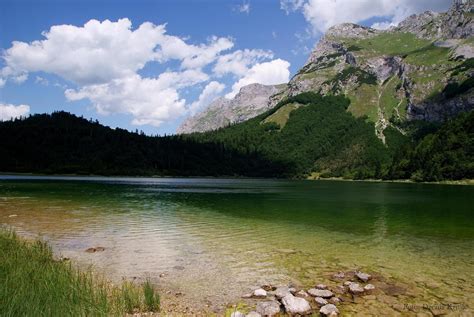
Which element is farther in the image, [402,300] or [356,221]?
[356,221]

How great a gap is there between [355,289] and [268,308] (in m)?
5.75

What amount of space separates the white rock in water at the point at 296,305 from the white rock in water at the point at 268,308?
0.41m

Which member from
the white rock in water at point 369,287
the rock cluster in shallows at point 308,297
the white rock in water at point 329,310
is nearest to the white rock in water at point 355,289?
the rock cluster in shallows at point 308,297

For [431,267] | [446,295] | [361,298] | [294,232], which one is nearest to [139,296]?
[361,298]

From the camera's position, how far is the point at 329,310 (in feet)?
52.6

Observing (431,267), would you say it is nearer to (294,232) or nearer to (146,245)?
(294,232)

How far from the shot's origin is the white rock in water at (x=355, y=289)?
18.8 metres

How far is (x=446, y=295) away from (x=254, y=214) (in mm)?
39845

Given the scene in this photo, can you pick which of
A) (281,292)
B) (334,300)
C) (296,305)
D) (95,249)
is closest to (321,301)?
(334,300)

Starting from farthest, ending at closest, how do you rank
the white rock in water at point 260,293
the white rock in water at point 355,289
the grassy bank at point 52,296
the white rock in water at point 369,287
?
the white rock in water at point 369,287 < the white rock in water at point 355,289 < the white rock in water at point 260,293 < the grassy bank at point 52,296

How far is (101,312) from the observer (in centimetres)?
1173

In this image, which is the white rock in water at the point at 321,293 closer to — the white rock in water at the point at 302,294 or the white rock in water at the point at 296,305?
the white rock in water at the point at 302,294

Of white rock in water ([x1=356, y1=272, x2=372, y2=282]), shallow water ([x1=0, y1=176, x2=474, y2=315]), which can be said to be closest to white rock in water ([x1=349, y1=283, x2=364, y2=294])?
shallow water ([x1=0, y1=176, x2=474, y2=315])

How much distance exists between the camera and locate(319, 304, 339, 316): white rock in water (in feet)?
51.9
